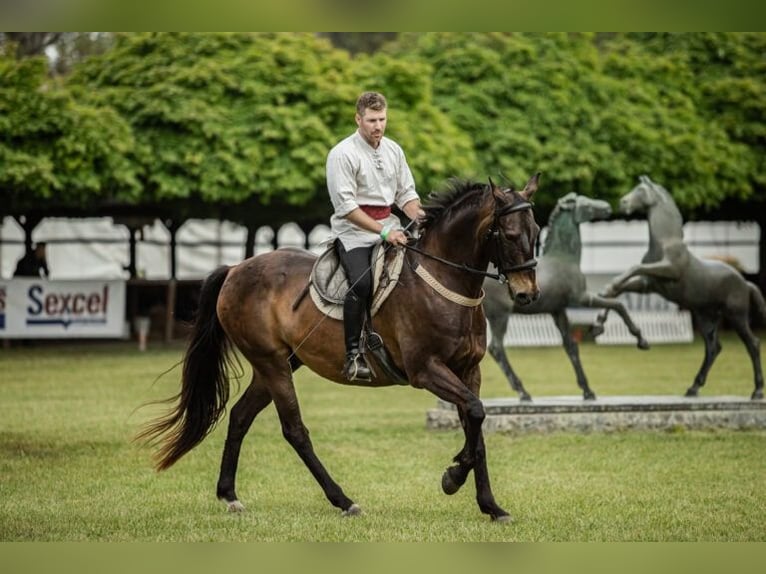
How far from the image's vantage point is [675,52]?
33969 mm

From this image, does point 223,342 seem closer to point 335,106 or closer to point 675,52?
point 335,106

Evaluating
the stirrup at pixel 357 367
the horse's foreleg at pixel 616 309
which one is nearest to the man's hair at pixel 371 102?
the stirrup at pixel 357 367

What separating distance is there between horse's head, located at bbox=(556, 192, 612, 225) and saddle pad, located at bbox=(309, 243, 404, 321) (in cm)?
691

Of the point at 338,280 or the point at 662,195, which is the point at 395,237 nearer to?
the point at 338,280

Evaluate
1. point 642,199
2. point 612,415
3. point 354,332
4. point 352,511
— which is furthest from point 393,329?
point 642,199

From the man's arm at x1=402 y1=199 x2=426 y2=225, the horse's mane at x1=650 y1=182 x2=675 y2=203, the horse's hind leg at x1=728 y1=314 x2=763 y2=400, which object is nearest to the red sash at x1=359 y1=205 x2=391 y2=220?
the man's arm at x1=402 y1=199 x2=426 y2=225

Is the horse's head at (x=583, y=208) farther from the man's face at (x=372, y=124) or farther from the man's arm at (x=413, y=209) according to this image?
the man's face at (x=372, y=124)

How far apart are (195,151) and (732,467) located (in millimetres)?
17777

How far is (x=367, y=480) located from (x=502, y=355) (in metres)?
5.01

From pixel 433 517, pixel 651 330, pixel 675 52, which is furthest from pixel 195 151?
pixel 433 517

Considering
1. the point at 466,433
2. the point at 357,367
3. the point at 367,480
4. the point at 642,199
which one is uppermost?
the point at 642,199

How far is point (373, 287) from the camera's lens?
895 centimetres

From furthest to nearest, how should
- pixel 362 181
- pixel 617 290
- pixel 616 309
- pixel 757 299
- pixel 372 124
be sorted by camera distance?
1. pixel 757 299
2. pixel 617 290
3. pixel 616 309
4. pixel 362 181
5. pixel 372 124

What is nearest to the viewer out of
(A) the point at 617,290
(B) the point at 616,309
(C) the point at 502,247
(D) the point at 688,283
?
(C) the point at 502,247
